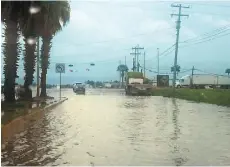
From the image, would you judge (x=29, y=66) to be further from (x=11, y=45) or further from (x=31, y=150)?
(x=31, y=150)

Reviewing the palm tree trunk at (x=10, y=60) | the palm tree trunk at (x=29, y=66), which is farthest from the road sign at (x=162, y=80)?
the palm tree trunk at (x=10, y=60)

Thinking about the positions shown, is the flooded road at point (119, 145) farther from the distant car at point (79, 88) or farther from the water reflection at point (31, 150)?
the distant car at point (79, 88)

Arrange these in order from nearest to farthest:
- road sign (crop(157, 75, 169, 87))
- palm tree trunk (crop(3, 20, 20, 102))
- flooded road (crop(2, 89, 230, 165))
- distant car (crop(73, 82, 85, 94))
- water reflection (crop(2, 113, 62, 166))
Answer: water reflection (crop(2, 113, 62, 166)) < flooded road (crop(2, 89, 230, 165)) < palm tree trunk (crop(3, 20, 20, 102)) < distant car (crop(73, 82, 85, 94)) < road sign (crop(157, 75, 169, 87))

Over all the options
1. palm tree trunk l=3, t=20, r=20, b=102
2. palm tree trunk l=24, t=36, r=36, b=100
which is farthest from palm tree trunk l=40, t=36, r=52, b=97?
palm tree trunk l=3, t=20, r=20, b=102

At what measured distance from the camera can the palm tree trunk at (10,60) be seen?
23.8 meters

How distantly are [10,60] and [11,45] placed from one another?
80cm

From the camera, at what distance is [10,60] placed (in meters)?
24.5

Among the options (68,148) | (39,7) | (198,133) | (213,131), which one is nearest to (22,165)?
(68,148)

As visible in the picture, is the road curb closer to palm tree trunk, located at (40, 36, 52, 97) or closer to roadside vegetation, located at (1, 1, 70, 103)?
roadside vegetation, located at (1, 1, 70, 103)

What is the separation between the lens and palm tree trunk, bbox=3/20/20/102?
23.8m

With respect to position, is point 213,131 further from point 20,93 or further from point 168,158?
point 20,93

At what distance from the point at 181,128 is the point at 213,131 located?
1.15 m

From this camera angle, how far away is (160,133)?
14211 mm

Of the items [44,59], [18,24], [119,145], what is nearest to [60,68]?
[44,59]
